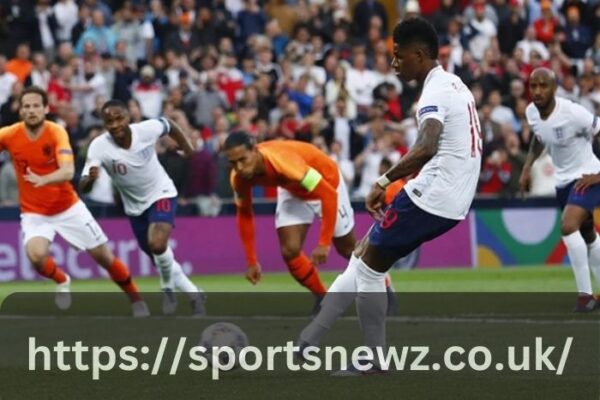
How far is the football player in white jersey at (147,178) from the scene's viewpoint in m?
16.3

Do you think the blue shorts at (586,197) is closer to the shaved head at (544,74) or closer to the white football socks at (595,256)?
the white football socks at (595,256)

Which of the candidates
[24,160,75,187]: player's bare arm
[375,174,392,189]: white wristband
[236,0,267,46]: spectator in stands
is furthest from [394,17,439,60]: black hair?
[236,0,267,46]: spectator in stands

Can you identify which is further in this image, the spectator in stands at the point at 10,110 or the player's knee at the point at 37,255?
the spectator in stands at the point at 10,110

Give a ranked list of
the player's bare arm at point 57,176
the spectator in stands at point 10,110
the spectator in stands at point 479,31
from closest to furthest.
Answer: the player's bare arm at point 57,176
the spectator in stands at point 10,110
the spectator in stands at point 479,31

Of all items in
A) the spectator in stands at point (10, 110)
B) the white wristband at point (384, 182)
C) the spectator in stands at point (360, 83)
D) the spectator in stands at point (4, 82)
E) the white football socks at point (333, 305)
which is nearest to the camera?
the white wristband at point (384, 182)

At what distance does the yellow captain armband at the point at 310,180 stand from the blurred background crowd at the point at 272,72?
984 cm

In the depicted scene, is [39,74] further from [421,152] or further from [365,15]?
[421,152]

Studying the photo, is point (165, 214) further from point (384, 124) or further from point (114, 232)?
point (384, 124)

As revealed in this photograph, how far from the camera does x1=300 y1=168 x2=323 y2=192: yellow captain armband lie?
13.4m

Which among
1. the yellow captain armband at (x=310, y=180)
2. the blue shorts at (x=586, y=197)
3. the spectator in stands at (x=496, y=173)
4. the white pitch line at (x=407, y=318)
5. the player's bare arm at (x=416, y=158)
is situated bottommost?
the spectator in stands at (x=496, y=173)

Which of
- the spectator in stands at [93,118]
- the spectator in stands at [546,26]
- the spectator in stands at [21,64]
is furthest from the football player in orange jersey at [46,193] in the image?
the spectator in stands at [546,26]

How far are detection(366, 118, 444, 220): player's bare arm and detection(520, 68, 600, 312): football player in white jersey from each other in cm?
565

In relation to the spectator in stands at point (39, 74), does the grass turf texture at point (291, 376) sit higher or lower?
lower

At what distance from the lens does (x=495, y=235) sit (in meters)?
26.0
